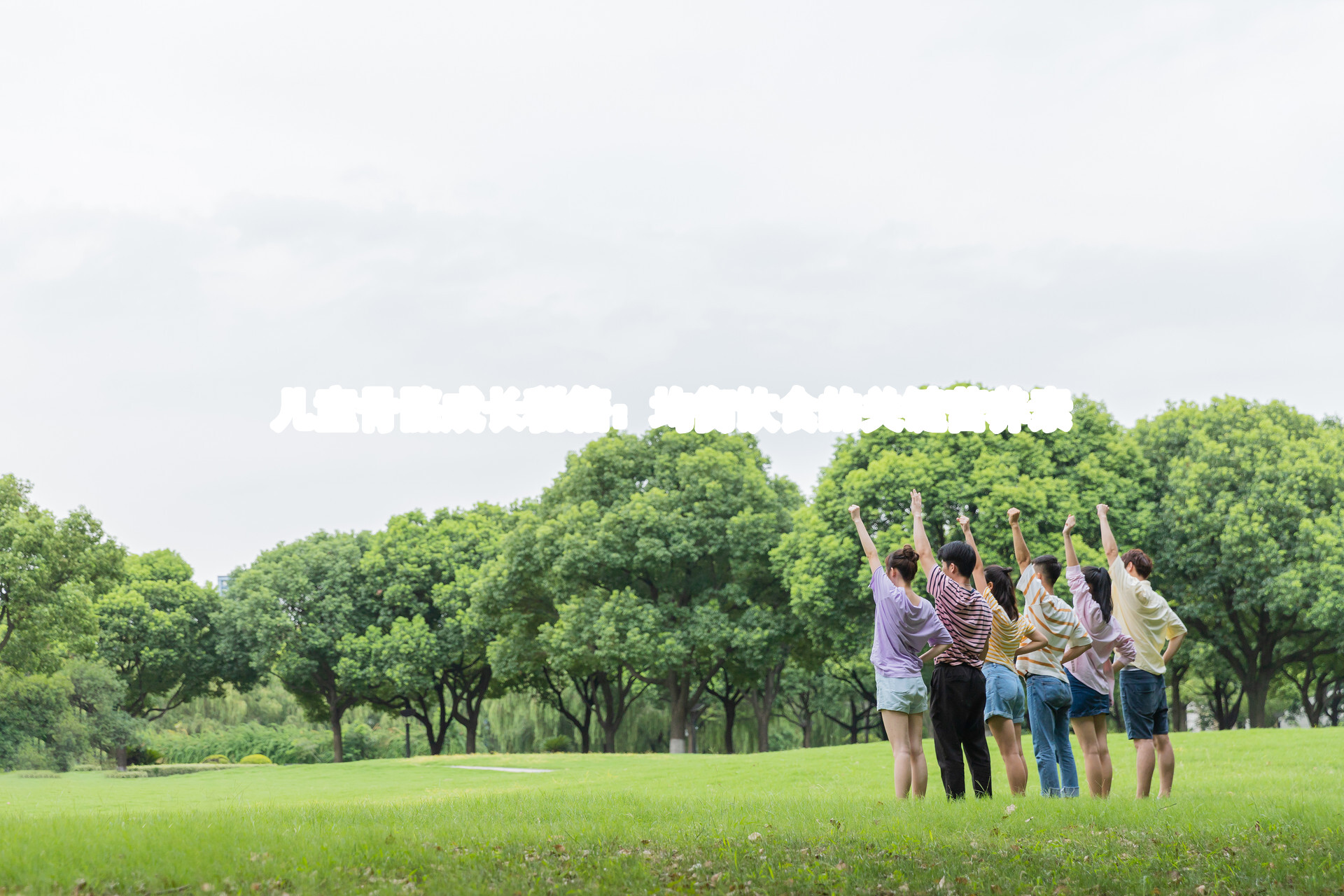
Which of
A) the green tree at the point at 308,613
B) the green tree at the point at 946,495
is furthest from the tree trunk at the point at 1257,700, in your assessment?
the green tree at the point at 308,613

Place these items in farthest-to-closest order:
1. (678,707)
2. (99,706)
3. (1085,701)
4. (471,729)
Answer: (471,729) → (99,706) → (678,707) → (1085,701)

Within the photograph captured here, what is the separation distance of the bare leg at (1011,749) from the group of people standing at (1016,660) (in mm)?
14

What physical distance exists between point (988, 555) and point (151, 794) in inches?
937

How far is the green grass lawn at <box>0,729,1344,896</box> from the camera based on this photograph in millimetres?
6953

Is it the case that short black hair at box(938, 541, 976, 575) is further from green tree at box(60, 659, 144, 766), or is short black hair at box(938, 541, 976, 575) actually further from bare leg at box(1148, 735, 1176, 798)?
green tree at box(60, 659, 144, 766)

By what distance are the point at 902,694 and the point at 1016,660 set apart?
1.62 m

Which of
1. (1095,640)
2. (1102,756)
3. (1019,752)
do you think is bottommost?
(1102,756)

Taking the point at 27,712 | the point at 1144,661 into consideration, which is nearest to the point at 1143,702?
the point at 1144,661

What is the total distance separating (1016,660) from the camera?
10.0m

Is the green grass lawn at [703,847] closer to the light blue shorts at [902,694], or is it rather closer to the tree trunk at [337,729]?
the light blue shorts at [902,694]

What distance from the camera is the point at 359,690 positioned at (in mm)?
47219

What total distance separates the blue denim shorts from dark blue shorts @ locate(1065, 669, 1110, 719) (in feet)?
2.25

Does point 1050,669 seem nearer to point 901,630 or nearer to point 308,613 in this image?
point 901,630

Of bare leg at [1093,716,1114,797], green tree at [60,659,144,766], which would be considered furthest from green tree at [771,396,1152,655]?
green tree at [60,659,144,766]
